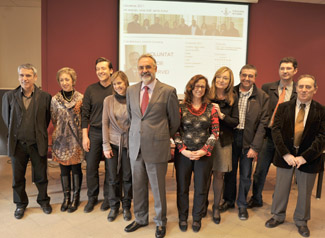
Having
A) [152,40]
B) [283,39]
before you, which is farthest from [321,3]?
[152,40]

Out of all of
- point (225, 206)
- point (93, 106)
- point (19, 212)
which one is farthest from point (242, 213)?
point (19, 212)

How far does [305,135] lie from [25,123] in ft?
8.64

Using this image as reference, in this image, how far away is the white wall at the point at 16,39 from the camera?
19.4 ft

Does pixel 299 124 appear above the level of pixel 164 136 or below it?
above

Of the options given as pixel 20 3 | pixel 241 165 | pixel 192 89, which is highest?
pixel 20 3

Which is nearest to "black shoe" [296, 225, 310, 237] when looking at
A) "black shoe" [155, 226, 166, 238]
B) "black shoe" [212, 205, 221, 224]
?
"black shoe" [212, 205, 221, 224]

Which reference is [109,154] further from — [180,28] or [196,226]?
[180,28]

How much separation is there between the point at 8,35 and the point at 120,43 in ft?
9.58

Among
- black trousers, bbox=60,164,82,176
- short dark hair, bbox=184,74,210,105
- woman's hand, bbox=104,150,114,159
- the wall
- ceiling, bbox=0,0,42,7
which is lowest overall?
black trousers, bbox=60,164,82,176

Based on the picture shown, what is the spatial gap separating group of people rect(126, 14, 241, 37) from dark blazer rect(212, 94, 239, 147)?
2.46 meters

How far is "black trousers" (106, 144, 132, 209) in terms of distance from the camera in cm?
278

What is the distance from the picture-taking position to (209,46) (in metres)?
4.89

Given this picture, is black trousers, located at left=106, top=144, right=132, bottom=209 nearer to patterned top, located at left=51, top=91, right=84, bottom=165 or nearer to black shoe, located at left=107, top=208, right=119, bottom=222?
black shoe, located at left=107, top=208, right=119, bottom=222

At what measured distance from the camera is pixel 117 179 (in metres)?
2.85
